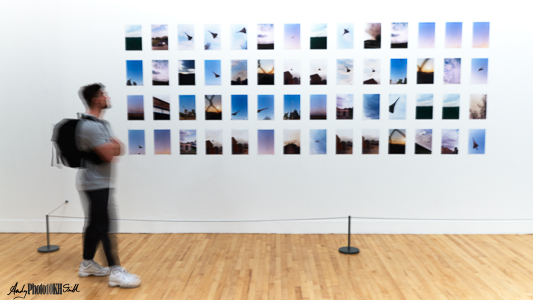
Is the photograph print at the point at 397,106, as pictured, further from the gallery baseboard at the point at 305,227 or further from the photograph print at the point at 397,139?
the gallery baseboard at the point at 305,227

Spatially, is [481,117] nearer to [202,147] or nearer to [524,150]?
[524,150]

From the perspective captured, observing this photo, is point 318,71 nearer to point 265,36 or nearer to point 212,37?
point 265,36

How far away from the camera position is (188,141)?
574cm

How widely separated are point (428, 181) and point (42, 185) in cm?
503

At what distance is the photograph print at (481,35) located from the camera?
5.52 m

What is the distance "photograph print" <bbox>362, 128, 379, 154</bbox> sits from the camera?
5.68 meters

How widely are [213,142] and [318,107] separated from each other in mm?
1420

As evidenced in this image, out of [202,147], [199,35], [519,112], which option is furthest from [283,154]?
[519,112]

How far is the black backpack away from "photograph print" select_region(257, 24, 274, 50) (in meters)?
2.57

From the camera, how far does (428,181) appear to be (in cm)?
572

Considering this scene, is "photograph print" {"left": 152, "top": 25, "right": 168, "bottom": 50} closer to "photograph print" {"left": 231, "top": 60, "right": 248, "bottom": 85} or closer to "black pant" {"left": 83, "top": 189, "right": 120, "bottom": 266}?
Answer: "photograph print" {"left": 231, "top": 60, "right": 248, "bottom": 85}

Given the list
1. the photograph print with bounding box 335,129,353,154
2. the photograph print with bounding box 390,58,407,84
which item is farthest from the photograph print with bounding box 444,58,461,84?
the photograph print with bounding box 335,129,353,154

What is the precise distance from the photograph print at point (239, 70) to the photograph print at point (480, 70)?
9.35 ft

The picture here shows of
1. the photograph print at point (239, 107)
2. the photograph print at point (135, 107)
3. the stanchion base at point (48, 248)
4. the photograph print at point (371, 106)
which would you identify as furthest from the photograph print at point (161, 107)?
the photograph print at point (371, 106)
